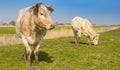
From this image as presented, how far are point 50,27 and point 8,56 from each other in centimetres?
668

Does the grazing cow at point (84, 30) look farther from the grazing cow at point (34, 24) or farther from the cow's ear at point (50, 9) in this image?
the cow's ear at point (50, 9)

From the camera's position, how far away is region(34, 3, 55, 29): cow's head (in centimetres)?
1356

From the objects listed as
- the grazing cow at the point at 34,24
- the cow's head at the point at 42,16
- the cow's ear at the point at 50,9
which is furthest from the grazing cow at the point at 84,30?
the cow's head at the point at 42,16

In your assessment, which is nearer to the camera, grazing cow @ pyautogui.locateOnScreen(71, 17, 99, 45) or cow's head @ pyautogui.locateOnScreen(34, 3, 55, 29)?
cow's head @ pyautogui.locateOnScreen(34, 3, 55, 29)

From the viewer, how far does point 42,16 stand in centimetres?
1386

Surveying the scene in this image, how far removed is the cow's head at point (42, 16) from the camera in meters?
13.6

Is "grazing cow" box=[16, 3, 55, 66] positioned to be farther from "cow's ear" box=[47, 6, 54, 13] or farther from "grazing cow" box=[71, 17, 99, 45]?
"grazing cow" box=[71, 17, 99, 45]

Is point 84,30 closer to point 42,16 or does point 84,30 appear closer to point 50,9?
point 50,9

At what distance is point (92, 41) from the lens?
91.4 feet

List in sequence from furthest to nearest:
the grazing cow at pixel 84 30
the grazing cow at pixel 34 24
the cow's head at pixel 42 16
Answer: the grazing cow at pixel 84 30
the grazing cow at pixel 34 24
the cow's head at pixel 42 16

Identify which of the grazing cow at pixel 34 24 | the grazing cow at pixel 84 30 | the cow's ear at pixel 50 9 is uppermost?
the cow's ear at pixel 50 9

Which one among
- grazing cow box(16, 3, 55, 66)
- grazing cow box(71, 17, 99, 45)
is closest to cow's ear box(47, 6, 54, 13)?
grazing cow box(16, 3, 55, 66)

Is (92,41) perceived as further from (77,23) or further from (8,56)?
(8,56)

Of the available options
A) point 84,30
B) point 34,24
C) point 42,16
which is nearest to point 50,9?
point 42,16
